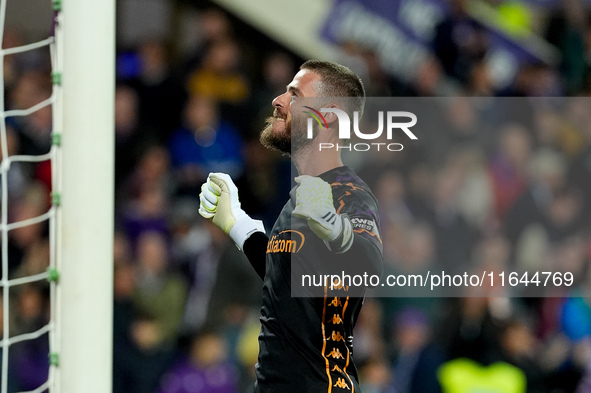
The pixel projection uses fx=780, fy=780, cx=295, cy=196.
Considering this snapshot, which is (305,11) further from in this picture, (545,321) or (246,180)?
(545,321)

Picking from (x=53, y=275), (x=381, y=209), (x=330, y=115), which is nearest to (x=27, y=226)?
(x=381, y=209)

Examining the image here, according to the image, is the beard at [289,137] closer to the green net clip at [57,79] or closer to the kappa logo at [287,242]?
the kappa logo at [287,242]

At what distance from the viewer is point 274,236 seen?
2.81 m

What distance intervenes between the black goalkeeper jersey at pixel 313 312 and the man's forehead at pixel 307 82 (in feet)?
1.39

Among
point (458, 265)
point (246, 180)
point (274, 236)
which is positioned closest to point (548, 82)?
point (458, 265)

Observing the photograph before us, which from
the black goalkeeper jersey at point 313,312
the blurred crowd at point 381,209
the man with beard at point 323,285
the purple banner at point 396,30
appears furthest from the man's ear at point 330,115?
the purple banner at point 396,30

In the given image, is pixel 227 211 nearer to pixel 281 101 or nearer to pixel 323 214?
pixel 281 101

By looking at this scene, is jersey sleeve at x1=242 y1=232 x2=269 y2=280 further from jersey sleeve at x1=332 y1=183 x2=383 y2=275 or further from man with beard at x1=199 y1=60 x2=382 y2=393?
jersey sleeve at x1=332 y1=183 x2=383 y2=275

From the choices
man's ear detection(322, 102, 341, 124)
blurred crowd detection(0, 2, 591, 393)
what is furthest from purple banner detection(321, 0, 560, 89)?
man's ear detection(322, 102, 341, 124)

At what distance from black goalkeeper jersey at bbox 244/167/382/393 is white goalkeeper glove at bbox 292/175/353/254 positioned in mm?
114

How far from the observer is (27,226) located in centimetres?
512

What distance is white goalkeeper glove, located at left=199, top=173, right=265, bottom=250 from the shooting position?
306 cm

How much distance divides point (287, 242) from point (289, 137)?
486 mm

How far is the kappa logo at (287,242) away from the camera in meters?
2.68
